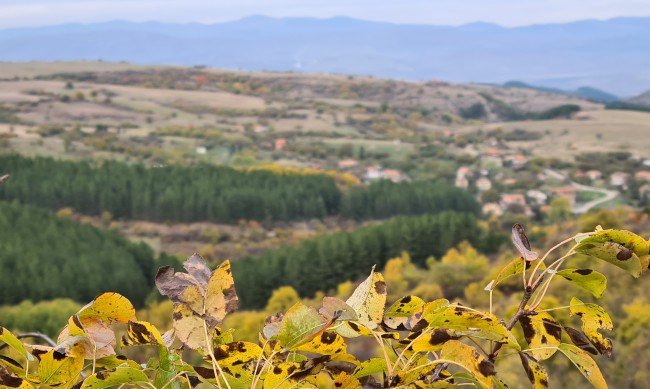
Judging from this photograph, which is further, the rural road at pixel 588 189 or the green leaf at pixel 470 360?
the rural road at pixel 588 189

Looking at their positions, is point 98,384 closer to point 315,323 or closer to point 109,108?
point 315,323

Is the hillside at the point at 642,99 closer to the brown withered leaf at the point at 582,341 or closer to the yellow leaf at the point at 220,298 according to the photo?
the brown withered leaf at the point at 582,341

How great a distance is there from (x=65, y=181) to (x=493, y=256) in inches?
926

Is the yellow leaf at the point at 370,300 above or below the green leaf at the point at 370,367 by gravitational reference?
above

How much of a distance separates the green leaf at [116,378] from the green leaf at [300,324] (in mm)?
110

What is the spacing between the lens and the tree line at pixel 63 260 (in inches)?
1072

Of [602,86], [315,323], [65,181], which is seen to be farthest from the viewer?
[602,86]

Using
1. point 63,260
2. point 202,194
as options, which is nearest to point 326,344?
point 63,260

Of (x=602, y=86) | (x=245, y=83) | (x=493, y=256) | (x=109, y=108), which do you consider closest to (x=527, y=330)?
(x=493, y=256)

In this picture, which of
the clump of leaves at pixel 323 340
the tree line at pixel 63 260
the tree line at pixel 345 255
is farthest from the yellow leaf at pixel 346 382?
the tree line at pixel 345 255

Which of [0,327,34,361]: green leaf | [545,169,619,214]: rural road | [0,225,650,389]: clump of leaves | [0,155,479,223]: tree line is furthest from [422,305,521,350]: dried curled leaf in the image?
[0,155,479,223]: tree line

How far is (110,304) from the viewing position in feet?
2.12

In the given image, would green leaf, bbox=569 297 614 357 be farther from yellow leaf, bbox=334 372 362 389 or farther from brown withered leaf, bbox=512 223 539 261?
yellow leaf, bbox=334 372 362 389

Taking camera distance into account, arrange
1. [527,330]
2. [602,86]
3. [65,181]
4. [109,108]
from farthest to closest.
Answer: [602,86] < [109,108] < [65,181] < [527,330]
